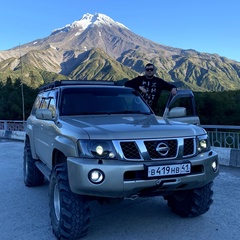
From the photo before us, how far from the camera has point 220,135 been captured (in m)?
8.95

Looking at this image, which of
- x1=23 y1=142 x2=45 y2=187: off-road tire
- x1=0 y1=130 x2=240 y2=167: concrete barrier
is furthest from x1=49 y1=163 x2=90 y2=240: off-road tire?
x1=0 y1=130 x2=240 y2=167: concrete barrier

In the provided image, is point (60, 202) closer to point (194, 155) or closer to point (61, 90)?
point (194, 155)

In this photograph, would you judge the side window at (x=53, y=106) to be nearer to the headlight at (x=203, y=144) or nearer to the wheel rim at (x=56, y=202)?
A: the wheel rim at (x=56, y=202)

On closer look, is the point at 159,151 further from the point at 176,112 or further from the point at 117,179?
the point at 176,112

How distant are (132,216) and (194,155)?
53.6 inches

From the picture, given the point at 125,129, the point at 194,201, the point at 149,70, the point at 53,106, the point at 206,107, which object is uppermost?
the point at 149,70

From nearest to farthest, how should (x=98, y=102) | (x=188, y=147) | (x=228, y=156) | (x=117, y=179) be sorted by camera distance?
(x=117, y=179) < (x=188, y=147) < (x=98, y=102) < (x=228, y=156)

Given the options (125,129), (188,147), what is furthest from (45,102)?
(188,147)

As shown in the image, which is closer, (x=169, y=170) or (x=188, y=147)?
(x=169, y=170)

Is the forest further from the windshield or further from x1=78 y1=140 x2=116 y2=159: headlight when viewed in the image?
x1=78 y1=140 x2=116 y2=159: headlight

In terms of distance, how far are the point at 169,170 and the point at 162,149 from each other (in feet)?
0.77

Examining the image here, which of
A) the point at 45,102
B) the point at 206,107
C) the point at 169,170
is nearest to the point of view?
the point at 169,170

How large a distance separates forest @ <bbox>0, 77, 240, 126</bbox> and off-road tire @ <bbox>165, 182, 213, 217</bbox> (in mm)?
44206

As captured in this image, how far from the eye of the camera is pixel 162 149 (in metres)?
3.67
